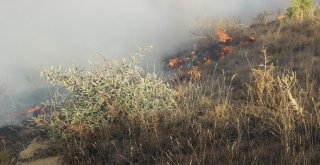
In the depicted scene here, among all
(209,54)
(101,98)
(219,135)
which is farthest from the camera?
(209,54)

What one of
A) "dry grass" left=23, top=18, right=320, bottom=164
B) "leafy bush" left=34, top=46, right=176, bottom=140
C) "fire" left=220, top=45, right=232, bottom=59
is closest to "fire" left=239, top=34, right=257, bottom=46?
"fire" left=220, top=45, right=232, bottom=59

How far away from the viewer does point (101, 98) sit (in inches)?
256

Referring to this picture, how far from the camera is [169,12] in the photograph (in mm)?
23766

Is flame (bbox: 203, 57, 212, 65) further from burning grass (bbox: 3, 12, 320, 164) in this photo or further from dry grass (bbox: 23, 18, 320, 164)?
dry grass (bbox: 23, 18, 320, 164)

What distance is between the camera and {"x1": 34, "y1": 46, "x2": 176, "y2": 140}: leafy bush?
6.38 metres

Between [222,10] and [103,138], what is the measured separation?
17.2m

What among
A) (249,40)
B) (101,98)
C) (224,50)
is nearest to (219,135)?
(101,98)

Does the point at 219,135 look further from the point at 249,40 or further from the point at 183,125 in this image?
the point at 249,40

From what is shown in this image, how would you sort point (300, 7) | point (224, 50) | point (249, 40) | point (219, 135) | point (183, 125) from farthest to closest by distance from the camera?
point (300, 7) < point (249, 40) < point (224, 50) < point (183, 125) < point (219, 135)

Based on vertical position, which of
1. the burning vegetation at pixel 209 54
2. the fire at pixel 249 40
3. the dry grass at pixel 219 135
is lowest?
the burning vegetation at pixel 209 54

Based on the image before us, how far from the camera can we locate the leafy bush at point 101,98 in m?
6.38

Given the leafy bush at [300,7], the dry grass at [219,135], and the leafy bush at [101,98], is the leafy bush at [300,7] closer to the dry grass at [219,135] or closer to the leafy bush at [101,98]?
the dry grass at [219,135]

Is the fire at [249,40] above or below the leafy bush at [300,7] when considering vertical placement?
below

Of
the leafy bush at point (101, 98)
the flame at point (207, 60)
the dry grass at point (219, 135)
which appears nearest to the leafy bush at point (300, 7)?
the flame at point (207, 60)
